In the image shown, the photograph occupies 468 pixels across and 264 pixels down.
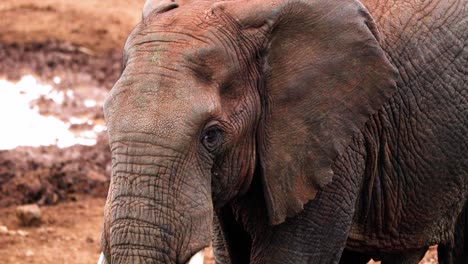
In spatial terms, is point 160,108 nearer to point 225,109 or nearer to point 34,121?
point 225,109

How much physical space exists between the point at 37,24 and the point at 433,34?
810 cm

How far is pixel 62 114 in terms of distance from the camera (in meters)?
10.9

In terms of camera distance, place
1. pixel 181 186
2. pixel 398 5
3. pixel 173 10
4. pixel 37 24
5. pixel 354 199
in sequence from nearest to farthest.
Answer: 1. pixel 181 186
2. pixel 173 10
3. pixel 354 199
4. pixel 398 5
5. pixel 37 24

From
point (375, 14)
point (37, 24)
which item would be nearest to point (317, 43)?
point (375, 14)

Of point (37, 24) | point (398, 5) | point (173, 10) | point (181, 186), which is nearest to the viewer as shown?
point (181, 186)

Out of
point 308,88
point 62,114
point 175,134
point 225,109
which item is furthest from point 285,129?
point 62,114

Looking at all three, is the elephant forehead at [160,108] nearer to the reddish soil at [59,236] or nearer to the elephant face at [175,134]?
the elephant face at [175,134]

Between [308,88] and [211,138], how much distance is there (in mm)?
482

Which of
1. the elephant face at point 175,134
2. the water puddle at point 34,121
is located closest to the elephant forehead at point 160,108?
the elephant face at point 175,134

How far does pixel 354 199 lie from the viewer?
5.25 metres

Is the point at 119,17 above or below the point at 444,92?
below

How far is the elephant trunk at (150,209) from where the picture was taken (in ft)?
14.8

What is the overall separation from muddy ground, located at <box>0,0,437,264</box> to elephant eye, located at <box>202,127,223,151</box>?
138 inches

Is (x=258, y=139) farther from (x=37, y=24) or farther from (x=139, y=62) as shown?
(x=37, y=24)
